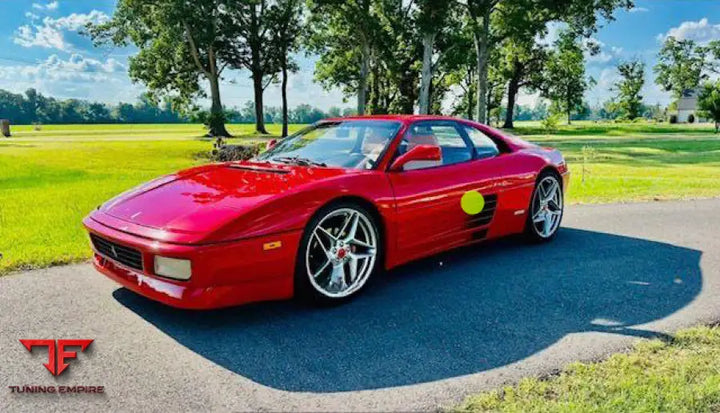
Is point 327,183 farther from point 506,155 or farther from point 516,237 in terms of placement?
point 516,237

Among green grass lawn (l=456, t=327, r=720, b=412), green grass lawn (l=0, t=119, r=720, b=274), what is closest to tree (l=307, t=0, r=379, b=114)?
green grass lawn (l=0, t=119, r=720, b=274)

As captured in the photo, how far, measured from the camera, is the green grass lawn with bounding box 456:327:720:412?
229cm

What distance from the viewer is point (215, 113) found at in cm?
3195

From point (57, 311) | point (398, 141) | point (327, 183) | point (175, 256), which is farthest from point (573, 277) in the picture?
point (57, 311)

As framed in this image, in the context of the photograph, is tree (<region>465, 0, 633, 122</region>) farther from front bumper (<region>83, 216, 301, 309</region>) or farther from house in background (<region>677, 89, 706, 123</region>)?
house in background (<region>677, 89, 706, 123</region>)

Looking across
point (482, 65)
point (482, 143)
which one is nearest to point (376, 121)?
point (482, 143)

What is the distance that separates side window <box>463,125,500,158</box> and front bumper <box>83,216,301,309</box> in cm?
223

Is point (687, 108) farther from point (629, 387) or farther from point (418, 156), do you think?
point (629, 387)

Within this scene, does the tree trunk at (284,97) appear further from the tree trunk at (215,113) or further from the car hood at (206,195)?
the car hood at (206,195)

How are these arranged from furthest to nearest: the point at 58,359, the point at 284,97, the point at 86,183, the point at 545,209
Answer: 1. the point at 284,97
2. the point at 86,183
3. the point at 545,209
4. the point at 58,359

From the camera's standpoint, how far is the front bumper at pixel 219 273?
2939mm

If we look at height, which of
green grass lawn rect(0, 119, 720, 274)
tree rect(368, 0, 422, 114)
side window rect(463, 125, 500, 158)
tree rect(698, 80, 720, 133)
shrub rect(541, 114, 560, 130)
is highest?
tree rect(368, 0, 422, 114)

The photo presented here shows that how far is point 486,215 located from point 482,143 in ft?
2.34

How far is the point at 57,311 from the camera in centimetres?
345
